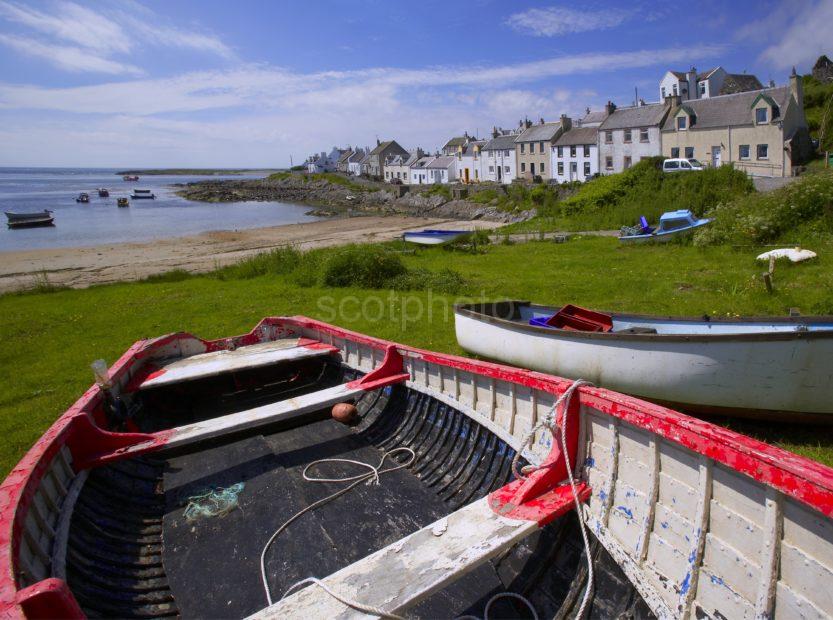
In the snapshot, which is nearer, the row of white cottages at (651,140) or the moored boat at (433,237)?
the moored boat at (433,237)

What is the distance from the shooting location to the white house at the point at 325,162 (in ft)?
461

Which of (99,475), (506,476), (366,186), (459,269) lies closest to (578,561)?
(506,476)

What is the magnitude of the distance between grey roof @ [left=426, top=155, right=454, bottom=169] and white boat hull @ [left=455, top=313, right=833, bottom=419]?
3118 inches

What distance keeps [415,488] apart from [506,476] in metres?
1.06

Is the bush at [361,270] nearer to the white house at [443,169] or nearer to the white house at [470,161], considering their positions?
the white house at [470,161]

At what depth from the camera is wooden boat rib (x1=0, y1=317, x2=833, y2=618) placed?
2.70 metres

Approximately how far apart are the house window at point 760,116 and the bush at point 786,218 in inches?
872

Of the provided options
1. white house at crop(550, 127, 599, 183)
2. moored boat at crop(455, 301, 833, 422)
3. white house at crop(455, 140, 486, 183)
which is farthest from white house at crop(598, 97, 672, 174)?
moored boat at crop(455, 301, 833, 422)

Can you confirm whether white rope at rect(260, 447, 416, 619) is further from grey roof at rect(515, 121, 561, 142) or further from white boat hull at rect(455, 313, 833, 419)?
grey roof at rect(515, 121, 561, 142)

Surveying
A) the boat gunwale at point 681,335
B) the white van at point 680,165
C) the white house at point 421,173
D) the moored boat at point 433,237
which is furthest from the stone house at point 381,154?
the boat gunwale at point 681,335

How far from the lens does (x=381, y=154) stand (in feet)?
348

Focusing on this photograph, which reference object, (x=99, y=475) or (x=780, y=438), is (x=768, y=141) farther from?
(x=99, y=475)

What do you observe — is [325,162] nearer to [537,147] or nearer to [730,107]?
[537,147]

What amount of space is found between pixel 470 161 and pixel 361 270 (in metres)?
62.8
